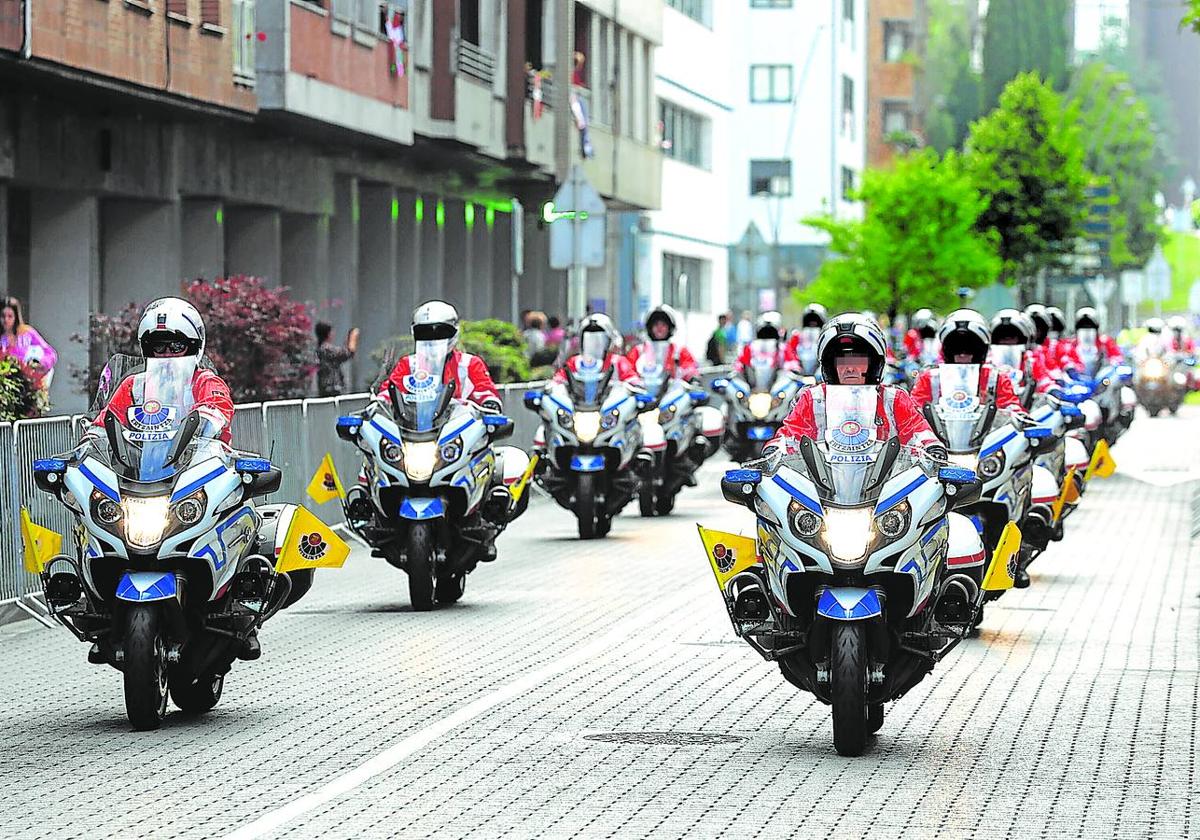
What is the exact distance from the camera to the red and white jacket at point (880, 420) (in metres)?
11.2

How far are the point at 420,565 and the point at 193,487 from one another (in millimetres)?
5358

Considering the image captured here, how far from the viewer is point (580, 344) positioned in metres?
24.3

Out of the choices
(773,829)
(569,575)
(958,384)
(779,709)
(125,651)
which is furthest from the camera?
(569,575)

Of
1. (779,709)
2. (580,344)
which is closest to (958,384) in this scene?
(779,709)

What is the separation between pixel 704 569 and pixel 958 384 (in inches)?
192

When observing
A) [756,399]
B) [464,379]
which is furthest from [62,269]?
[464,379]

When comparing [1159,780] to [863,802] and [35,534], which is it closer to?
[863,802]

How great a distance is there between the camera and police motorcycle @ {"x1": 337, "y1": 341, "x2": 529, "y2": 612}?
17.1m

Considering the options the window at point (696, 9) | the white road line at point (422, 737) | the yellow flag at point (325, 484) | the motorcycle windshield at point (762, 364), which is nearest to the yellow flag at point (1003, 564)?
the white road line at point (422, 737)

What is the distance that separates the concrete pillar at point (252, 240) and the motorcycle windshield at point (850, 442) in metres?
27.7

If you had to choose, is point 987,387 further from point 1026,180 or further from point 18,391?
point 1026,180

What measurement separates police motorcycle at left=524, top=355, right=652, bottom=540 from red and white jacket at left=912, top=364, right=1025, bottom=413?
7.77m

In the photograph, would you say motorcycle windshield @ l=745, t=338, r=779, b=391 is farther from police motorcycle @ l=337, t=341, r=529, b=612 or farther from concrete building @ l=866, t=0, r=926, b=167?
concrete building @ l=866, t=0, r=926, b=167

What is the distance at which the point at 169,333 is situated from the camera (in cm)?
1214
